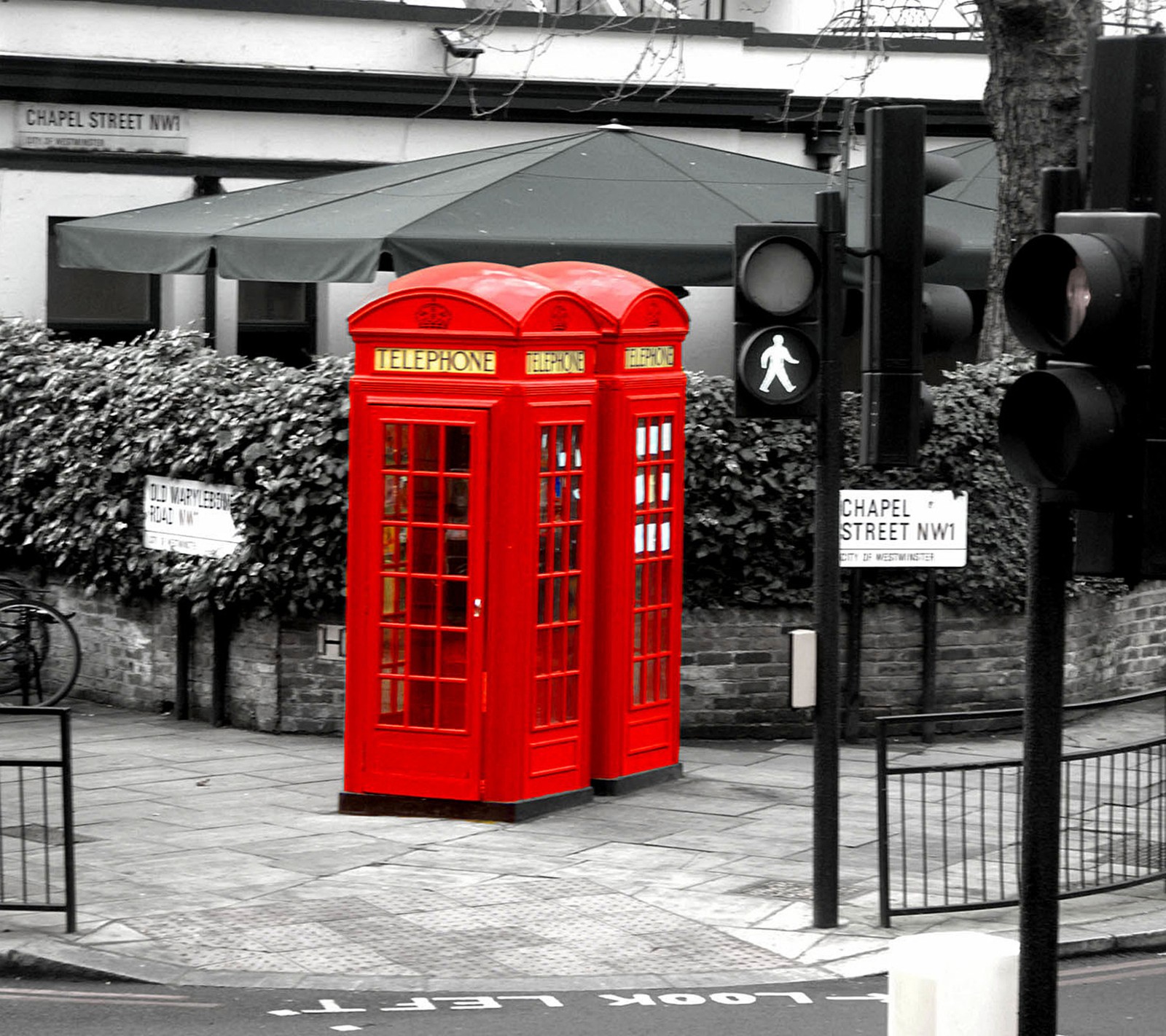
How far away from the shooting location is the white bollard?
4832mm

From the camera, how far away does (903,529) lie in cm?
1195

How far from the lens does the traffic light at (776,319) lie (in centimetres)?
772

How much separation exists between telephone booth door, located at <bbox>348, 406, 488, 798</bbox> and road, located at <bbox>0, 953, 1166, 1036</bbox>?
8.71 ft

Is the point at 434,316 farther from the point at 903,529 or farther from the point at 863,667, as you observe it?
the point at 863,667

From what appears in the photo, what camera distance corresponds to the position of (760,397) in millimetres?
7750

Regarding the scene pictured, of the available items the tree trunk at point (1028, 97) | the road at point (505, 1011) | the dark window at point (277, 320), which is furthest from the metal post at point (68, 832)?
Answer: the dark window at point (277, 320)

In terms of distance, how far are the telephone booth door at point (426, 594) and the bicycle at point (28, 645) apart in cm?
388

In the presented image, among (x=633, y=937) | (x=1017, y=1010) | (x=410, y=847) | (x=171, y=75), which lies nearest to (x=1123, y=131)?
(x=1017, y=1010)

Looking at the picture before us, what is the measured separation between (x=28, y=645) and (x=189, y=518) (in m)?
1.52

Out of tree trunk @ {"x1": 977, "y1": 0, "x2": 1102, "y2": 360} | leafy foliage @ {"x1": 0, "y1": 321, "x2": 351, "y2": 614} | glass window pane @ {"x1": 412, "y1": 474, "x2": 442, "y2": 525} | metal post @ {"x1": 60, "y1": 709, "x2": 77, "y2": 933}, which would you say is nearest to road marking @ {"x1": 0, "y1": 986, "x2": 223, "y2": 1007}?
metal post @ {"x1": 60, "y1": 709, "x2": 77, "y2": 933}

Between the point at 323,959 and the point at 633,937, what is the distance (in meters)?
1.26

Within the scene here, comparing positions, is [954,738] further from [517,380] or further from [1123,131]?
[1123,131]

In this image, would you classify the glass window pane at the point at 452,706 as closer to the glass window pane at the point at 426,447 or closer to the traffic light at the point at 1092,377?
the glass window pane at the point at 426,447

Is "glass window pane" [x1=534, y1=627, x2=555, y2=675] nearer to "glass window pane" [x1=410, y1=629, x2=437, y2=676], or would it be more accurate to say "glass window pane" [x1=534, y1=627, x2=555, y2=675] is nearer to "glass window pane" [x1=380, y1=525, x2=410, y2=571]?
"glass window pane" [x1=410, y1=629, x2=437, y2=676]
